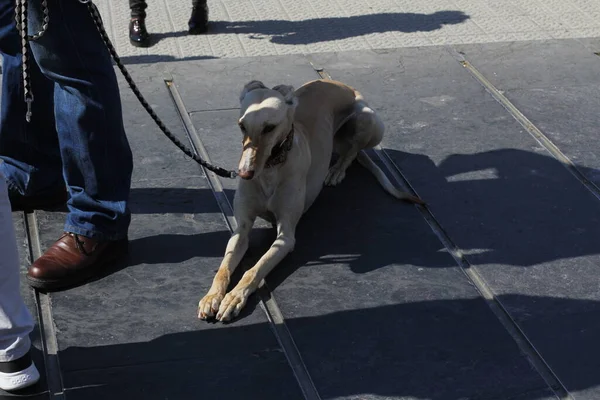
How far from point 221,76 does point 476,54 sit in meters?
1.65

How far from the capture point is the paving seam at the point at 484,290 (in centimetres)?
339

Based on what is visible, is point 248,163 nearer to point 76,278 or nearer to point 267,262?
point 267,262

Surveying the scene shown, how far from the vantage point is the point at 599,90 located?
18.5 feet

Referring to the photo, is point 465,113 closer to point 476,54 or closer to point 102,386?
point 476,54

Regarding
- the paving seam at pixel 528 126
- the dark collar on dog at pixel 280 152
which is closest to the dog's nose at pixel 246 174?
the dark collar on dog at pixel 280 152

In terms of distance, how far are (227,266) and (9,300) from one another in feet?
3.38

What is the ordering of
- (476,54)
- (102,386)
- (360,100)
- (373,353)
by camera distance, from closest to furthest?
(102,386) → (373,353) → (360,100) → (476,54)

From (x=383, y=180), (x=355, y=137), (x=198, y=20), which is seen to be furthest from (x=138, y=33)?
(x=383, y=180)

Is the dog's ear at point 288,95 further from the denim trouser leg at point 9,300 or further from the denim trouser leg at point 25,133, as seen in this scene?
the denim trouser leg at point 9,300

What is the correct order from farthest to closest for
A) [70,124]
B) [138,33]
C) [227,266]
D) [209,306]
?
[138,33] → [227,266] → [70,124] → [209,306]

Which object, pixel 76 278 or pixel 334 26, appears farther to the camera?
pixel 334 26

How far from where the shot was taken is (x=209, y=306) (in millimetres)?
3654

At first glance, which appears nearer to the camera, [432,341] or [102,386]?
[102,386]

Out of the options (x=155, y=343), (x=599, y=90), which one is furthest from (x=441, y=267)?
(x=599, y=90)
